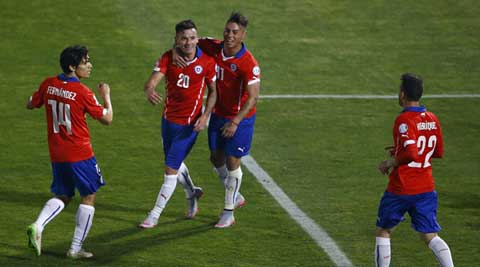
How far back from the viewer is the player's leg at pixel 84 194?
12516 mm

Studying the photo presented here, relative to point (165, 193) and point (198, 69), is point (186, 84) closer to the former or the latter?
point (198, 69)

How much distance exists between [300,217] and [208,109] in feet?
6.62

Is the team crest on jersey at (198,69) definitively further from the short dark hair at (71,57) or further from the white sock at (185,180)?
the short dark hair at (71,57)

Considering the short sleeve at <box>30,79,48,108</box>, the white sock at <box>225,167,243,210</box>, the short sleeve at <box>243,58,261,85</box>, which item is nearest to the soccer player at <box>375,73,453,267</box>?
the short sleeve at <box>243,58,261,85</box>

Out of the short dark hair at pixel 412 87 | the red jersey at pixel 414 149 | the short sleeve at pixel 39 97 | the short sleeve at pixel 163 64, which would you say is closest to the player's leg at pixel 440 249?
the red jersey at pixel 414 149

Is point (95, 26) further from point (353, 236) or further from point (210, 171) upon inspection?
point (353, 236)

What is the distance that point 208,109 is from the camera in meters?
13.7

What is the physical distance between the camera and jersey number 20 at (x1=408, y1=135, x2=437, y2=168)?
11492mm

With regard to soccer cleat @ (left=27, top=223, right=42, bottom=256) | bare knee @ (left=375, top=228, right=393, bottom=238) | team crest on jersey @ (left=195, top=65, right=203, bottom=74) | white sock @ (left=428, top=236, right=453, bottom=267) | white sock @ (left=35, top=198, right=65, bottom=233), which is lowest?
soccer cleat @ (left=27, top=223, right=42, bottom=256)

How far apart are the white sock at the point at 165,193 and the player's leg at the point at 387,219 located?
3.18m

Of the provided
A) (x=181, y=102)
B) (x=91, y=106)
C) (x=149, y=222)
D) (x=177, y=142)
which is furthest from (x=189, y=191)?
(x=91, y=106)

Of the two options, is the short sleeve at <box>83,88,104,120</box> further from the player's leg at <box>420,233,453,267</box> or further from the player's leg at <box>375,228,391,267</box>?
the player's leg at <box>420,233,453,267</box>

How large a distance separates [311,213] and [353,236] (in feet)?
3.51

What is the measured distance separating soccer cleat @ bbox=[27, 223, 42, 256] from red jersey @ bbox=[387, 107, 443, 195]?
3850 millimetres
